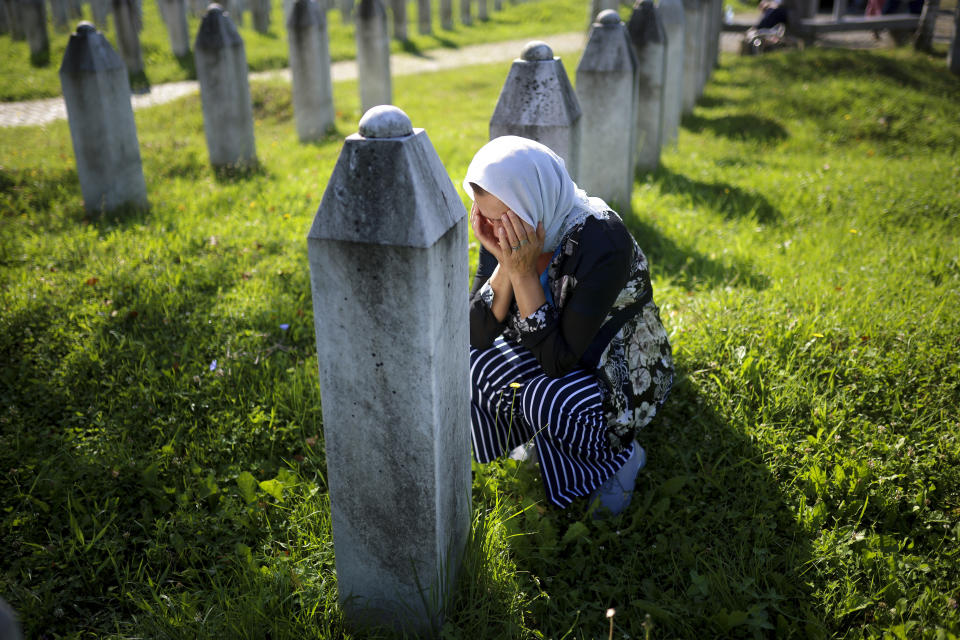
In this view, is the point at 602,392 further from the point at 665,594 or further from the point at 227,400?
the point at 227,400

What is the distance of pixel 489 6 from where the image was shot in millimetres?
25656

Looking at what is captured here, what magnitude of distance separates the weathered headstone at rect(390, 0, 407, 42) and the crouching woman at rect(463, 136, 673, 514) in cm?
1721

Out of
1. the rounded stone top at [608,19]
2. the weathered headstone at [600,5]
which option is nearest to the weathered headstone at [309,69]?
the rounded stone top at [608,19]

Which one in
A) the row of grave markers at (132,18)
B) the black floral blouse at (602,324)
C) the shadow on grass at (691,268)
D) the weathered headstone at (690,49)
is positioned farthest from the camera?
the row of grave markers at (132,18)

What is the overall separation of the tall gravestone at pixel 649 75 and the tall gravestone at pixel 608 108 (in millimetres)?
1758

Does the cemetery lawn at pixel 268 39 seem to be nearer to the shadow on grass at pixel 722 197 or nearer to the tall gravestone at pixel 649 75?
the tall gravestone at pixel 649 75

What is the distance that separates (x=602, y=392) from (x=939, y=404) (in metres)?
1.83

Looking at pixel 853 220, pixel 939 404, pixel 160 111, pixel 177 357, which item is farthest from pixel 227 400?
pixel 160 111

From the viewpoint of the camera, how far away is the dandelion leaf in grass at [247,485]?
3004 mm

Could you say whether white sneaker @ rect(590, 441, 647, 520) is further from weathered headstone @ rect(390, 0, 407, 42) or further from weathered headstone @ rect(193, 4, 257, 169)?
weathered headstone @ rect(390, 0, 407, 42)

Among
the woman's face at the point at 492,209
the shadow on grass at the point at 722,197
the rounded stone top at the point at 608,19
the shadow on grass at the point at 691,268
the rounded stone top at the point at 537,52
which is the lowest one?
the shadow on grass at the point at 691,268

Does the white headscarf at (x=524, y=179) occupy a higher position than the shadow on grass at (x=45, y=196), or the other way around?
the white headscarf at (x=524, y=179)

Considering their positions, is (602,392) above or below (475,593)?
above

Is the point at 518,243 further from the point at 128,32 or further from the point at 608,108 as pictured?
the point at 128,32
